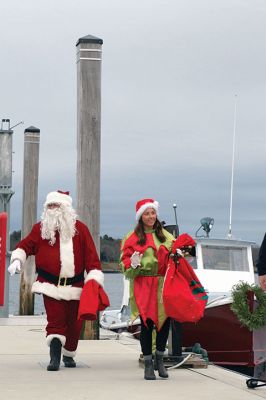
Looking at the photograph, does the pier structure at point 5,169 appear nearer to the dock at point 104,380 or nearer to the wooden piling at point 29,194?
the wooden piling at point 29,194

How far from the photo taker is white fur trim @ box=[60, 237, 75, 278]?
34.8 ft

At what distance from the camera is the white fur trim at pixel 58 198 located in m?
10.9

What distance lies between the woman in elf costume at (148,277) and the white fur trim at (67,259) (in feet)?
2.14

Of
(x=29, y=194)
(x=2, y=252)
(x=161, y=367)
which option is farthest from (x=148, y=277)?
(x=29, y=194)

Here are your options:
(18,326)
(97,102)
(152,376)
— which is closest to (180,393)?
(152,376)

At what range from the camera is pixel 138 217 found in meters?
10.4

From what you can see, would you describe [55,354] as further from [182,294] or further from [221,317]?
[221,317]

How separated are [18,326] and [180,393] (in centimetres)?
829

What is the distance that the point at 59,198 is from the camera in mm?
10922

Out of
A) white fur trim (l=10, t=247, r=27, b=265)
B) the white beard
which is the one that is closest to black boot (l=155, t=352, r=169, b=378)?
the white beard

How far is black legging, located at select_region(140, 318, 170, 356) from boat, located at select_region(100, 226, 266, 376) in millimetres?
903

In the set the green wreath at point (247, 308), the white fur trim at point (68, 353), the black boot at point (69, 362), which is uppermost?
A: the green wreath at point (247, 308)

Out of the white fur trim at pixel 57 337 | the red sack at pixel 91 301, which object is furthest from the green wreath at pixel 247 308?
the white fur trim at pixel 57 337

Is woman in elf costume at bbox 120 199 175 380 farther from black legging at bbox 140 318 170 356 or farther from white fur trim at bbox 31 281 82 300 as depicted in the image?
white fur trim at bbox 31 281 82 300
